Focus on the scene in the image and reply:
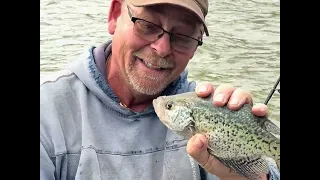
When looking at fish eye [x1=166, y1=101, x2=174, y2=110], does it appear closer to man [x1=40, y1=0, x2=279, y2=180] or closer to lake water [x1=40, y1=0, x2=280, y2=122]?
man [x1=40, y1=0, x2=279, y2=180]

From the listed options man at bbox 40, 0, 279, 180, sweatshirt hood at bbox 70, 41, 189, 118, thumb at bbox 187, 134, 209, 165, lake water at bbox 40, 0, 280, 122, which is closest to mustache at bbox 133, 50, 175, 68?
man at bbox 40, 0, 279, 180

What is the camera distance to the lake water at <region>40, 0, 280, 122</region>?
414 centimetres

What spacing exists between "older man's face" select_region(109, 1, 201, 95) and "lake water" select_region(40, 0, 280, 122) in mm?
1809

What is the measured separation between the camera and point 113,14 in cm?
173

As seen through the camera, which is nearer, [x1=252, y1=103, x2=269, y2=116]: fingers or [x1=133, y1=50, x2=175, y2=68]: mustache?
[x1=252, y1=103, x2=269, y2=116]: fingers

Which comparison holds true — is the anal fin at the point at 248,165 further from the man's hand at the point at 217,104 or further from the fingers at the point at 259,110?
the fingers at the point at 259,110

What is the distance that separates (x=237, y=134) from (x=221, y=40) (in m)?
4.84

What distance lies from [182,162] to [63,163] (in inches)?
15.4

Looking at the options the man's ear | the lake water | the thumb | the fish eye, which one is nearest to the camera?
the thumb

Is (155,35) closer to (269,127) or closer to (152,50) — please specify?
(152,50)

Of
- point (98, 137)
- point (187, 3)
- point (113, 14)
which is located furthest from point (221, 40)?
point (98, 137)
